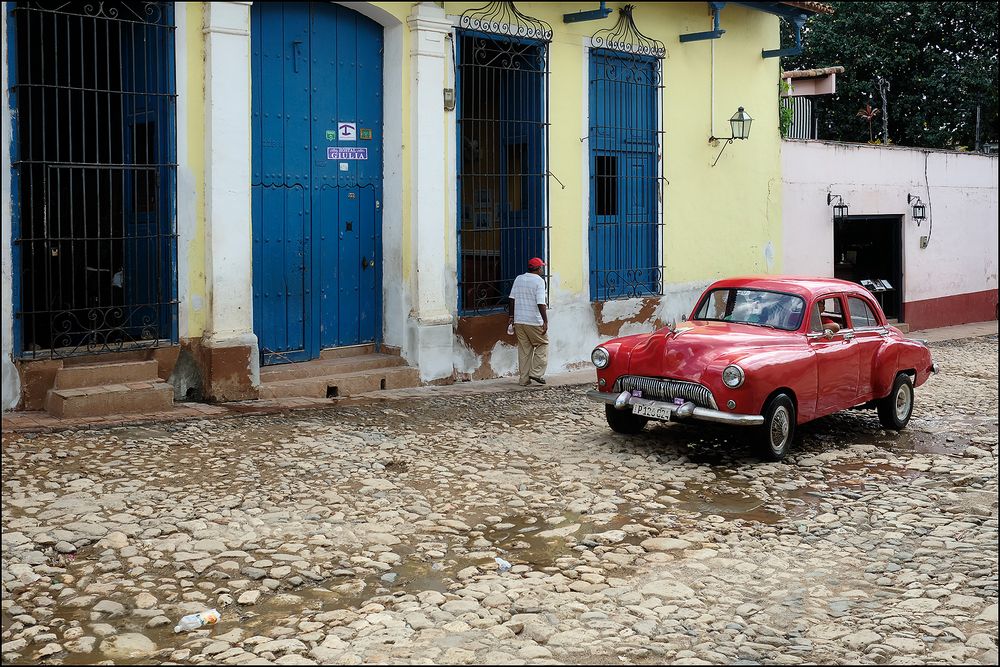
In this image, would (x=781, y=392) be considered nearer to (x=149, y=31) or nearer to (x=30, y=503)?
(x=30, y=503)

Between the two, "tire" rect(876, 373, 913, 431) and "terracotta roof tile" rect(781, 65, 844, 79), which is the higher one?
"terracotta roof tile" rect(781, 65, 844, 79)

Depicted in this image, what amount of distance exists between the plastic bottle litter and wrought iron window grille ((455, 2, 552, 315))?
25.3 feet

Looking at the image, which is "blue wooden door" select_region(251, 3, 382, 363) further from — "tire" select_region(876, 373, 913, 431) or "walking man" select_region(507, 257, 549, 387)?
"tire" select_region(876, 373, 913, 431)

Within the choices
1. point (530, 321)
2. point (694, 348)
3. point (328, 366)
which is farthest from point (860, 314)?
point (328, 366)

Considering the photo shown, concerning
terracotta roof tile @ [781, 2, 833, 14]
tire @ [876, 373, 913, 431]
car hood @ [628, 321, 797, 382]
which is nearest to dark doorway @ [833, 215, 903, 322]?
terracotta roof tile @ [781, 2, 833, 14]

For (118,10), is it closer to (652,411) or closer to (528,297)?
(528,297)

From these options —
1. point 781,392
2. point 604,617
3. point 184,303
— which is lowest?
point 604,617

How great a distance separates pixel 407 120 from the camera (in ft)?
39.7

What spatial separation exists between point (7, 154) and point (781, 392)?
679cm

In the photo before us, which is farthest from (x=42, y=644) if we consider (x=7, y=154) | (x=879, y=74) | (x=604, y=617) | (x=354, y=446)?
(x=879, y=74)

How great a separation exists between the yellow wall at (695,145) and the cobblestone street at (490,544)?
4541mm

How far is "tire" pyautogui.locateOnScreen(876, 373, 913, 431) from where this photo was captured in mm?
10344

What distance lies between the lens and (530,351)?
12.6 metres

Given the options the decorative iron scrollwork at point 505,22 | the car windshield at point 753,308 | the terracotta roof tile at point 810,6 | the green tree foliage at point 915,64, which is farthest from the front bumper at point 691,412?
the green tree foliage at point 915,64
